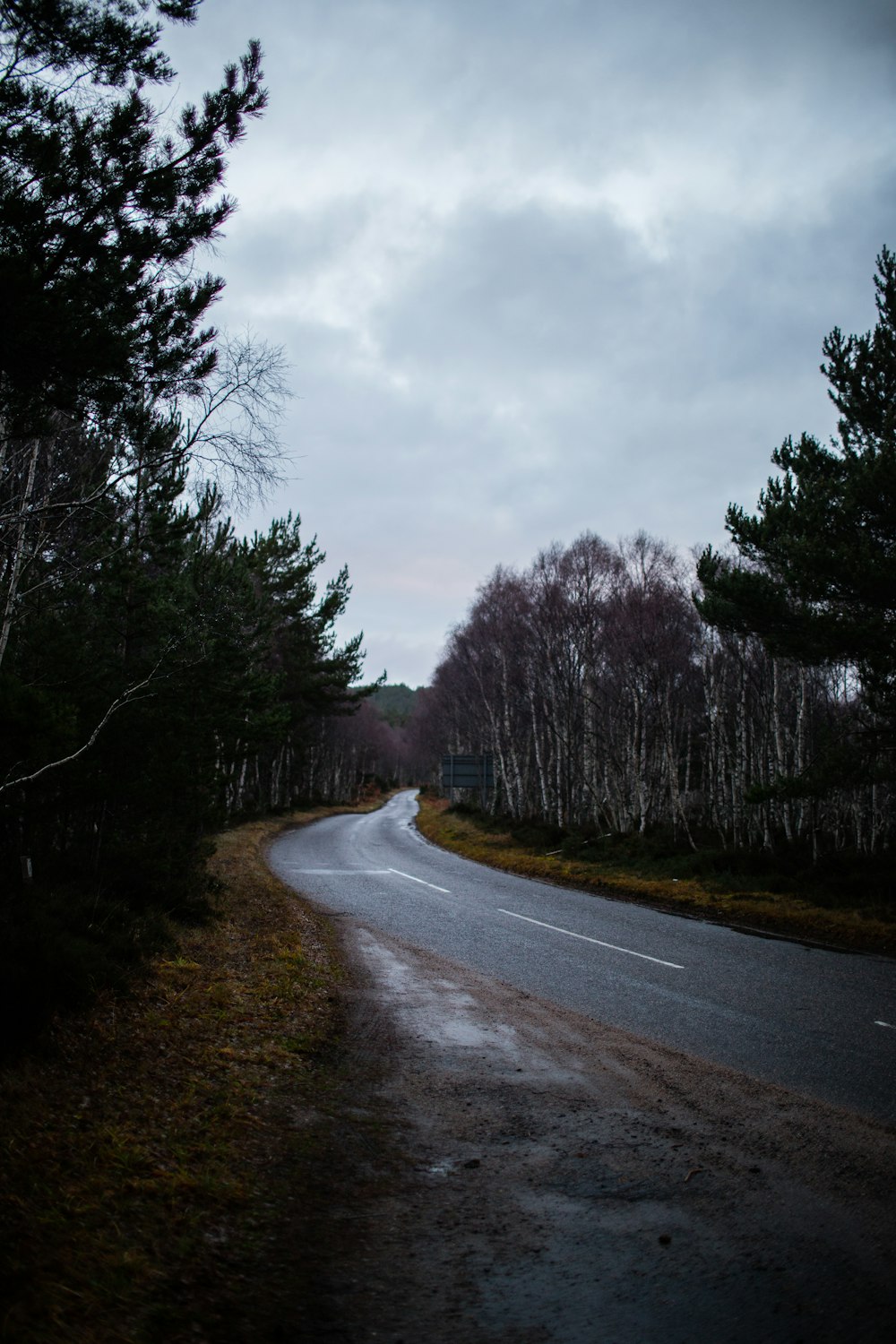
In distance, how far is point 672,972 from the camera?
10117 millimetres

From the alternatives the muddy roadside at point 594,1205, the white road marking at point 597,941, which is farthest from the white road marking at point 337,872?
the muddy roadside at point 594,1205

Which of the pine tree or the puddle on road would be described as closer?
the puddle on road

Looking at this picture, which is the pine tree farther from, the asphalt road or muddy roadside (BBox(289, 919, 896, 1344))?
muddy roadside (BBox(289, 919, 896, 1344))

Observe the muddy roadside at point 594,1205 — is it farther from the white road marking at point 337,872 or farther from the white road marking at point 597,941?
the white road marking at point 337,872

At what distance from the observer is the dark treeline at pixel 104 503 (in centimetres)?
498

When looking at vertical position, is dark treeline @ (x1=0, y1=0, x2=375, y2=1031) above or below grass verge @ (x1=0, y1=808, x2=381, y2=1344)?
above

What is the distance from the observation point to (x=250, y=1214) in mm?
4117

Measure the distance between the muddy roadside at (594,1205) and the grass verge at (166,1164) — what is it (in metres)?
0.27

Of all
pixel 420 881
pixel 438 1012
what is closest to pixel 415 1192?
→ pixel 438 1012

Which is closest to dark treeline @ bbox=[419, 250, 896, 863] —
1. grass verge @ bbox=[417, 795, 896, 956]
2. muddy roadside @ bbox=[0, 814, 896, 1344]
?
grass verge @ bbox=[417, 795, 896, 956]

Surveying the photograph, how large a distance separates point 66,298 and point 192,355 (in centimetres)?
134

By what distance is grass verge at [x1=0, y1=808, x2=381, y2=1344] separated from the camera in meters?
3.24

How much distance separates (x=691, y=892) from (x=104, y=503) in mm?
13190

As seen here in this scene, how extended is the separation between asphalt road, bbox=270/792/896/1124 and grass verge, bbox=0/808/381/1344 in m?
3.25
